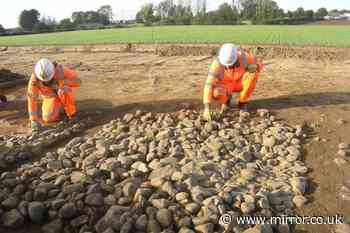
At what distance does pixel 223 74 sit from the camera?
20.9 ft

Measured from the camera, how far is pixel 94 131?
6.21 m

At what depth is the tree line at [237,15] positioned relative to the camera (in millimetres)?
49500

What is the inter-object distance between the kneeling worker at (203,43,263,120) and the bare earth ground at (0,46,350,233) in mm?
533

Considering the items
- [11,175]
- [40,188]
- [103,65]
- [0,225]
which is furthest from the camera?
[103,65]

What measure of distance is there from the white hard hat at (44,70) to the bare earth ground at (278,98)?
41.3 inches

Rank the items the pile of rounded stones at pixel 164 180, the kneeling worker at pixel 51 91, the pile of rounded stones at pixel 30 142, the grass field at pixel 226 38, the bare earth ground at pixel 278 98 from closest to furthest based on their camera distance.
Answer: the pile of rounded stones at pixel 164 180 < the bare earth ground at pixel 278 98 < the pile of rounded stones at pixel 30 142 < the kneeling worker at pixel 51 91 < the grass field at pixel 226 38

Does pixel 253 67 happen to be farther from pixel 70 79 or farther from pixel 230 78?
pixel 70 79

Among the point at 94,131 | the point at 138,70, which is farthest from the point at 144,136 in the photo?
the point at 138,70

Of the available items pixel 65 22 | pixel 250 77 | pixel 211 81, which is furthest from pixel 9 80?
pixel 65 22

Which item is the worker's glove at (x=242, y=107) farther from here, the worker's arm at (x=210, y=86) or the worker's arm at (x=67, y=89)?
the worker's arm at (x=67, y=89)

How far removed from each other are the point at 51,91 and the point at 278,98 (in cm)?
442

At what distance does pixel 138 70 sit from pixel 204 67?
223 cm

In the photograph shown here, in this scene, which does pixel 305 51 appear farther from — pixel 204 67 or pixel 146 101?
pixel 146 101

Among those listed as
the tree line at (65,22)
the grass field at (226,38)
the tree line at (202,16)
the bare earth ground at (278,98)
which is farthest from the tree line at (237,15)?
the bare earth ground at (278,98)
